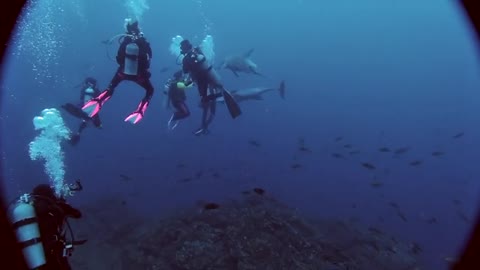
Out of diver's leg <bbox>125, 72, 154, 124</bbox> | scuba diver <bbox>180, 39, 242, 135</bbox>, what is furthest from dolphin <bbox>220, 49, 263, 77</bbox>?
diver's leg <bbox>125, 72, 154, 124</bbox>

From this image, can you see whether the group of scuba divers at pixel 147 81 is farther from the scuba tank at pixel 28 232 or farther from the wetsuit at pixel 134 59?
the scuba tank at pixel 28 232

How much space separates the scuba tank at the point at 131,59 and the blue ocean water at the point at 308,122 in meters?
0.87

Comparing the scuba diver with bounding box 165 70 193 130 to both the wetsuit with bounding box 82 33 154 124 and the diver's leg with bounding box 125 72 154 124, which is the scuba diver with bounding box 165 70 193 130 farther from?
the wetsuit with bounding box 82 33 154 124

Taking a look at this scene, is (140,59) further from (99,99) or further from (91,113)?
(91,113)

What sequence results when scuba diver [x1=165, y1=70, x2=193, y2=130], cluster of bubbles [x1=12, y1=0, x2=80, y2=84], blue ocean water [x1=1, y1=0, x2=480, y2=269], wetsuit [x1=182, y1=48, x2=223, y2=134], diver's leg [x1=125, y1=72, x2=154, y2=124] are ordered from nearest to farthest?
1. diver's leg [x1=125, y1=72, x2=154, y2=124]
2. wetsuit [x1=182, y1=48, x2=223, y2=134]
3. scuba diver [x1=165, y1=70, x2=193, y2=130]
4. blue ocean water [x1=1, y1=0, x2=480, y2=269]
5. cluster of bubbles [x1=12, y1=0, x2=80, y2=84]

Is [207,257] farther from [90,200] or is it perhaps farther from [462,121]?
[462,121]

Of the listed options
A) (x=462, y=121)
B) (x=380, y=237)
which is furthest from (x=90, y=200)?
(x=462, y=121)

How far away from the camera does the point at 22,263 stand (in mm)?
3857

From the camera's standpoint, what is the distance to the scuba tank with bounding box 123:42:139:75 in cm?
687

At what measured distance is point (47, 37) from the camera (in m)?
69.0

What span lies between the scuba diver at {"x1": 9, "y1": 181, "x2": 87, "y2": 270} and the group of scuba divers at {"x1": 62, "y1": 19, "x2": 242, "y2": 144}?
2.77 metres

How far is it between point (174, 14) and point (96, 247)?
92383 mm

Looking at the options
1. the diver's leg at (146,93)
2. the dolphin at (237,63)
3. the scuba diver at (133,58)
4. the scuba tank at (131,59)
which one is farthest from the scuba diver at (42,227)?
the dolphin at (237,63)

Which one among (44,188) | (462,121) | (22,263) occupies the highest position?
(44,188)
